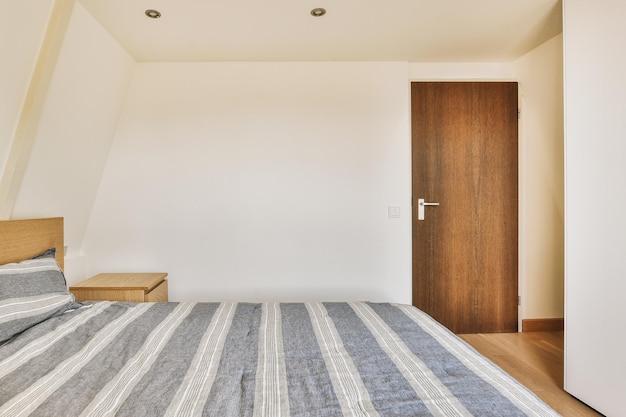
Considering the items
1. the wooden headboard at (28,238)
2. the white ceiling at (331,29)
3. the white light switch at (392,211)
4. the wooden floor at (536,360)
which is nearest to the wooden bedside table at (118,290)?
the wooden headboard at (28,238)

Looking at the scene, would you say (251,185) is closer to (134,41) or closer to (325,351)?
(134,41)

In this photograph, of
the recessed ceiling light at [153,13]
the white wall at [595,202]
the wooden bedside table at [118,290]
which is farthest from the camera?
the wooden bedside table at [118,290]

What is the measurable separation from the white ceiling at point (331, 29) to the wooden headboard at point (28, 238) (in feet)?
4.31

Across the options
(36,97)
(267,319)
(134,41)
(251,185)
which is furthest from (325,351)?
(134,41)

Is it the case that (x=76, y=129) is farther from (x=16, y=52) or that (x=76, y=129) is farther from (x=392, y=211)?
(x=392, y=211)

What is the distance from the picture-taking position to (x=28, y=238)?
6.09 ft

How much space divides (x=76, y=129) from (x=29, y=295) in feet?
3.96

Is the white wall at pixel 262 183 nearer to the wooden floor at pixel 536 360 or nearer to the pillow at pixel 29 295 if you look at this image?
the wooden floor at pixel 536 360

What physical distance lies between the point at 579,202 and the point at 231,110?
2447mm

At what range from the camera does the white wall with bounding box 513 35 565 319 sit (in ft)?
8.97

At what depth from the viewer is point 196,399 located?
2.96ft

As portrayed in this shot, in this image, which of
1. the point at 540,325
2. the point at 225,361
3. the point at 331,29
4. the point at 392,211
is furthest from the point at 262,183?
the point at 540,325

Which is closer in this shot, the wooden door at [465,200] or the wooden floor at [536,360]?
the wooden floor at [536,360]

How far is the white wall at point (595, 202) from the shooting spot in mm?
1617
